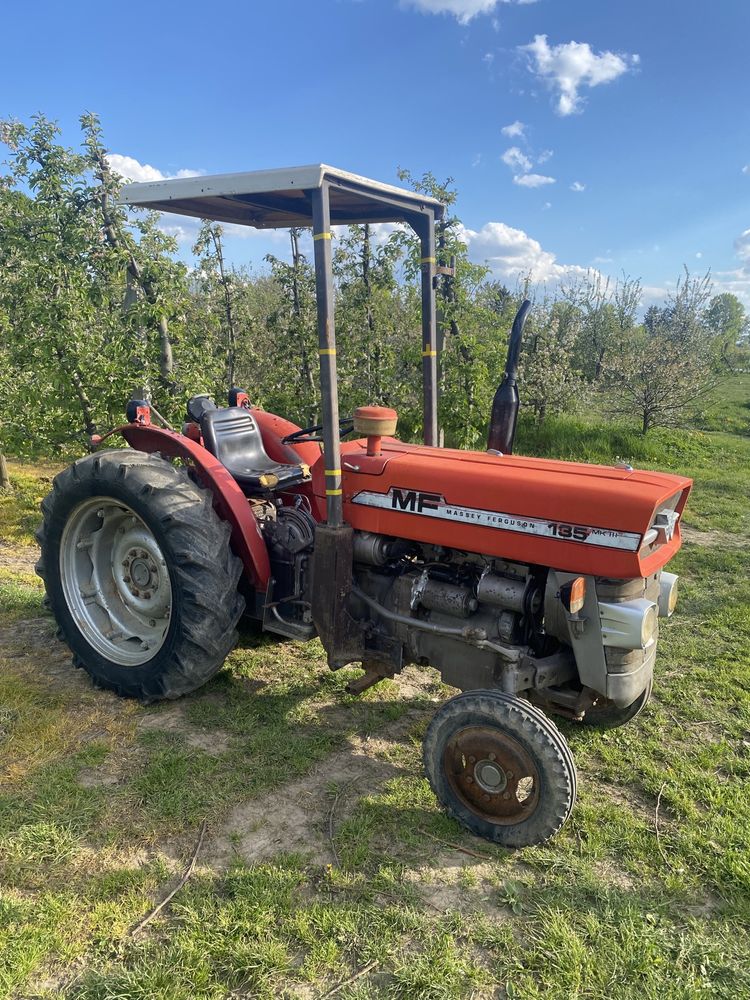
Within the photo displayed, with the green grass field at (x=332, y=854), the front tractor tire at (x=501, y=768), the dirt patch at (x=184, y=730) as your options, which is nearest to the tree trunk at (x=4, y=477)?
the green grass field at (x=332, y=854)

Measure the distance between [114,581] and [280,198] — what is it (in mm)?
2247

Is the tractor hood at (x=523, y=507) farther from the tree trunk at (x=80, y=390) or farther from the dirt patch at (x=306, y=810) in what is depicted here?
the tree trunk at (x=80, y=390)

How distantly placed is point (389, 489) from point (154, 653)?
4.87 feet

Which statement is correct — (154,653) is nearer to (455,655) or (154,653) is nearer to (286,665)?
(286,665)

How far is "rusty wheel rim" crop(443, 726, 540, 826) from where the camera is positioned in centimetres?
241

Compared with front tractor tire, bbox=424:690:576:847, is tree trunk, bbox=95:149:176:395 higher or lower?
higher

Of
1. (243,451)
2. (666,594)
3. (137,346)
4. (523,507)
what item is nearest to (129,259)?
(137,346)

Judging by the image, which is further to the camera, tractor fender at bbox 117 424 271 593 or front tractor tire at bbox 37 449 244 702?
tractor fender at bbox 117 424 271 593

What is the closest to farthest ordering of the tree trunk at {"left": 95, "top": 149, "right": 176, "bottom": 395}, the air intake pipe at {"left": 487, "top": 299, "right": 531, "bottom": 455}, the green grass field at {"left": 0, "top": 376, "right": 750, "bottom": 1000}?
the green grass field at {"left": 0, "top": 376, "right": 750, "bottom": 1000}, the air intake pipe at {"left": 487, "top": 299, "right": 531, "bottom": 455}, the tree trunk at {"left": 95, "top": 149, "right": 176, "bottom": 395}

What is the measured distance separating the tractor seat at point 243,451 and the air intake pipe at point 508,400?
120 cm

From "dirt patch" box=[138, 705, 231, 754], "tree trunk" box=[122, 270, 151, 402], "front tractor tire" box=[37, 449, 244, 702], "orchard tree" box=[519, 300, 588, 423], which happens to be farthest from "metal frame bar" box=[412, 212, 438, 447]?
"orchard tree" box=[519, 300, 588, 423]

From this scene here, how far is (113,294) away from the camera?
647cm

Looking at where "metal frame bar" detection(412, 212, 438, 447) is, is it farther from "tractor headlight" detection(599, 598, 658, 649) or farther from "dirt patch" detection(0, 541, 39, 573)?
"dirt patch" detection(0, 541, 39, 573)

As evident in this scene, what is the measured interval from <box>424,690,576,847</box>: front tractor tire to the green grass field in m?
0.10
